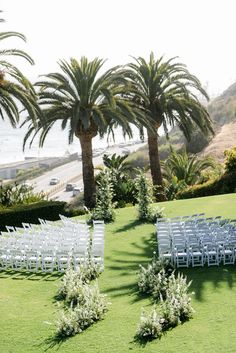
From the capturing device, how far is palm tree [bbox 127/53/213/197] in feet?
101

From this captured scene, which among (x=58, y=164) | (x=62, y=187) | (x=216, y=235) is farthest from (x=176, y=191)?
(x=58, y=164)

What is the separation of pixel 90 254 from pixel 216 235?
3916 millimetres

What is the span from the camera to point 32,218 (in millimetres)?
24484

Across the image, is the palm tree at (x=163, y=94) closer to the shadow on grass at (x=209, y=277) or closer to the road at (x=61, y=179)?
the shadow on grass at (x=209, y=277)

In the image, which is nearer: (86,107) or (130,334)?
(130,334)

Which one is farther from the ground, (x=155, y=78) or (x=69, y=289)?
(x=155, y=78)

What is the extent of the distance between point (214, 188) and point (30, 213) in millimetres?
11182

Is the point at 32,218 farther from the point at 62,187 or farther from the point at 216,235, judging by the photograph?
the point at 62,187

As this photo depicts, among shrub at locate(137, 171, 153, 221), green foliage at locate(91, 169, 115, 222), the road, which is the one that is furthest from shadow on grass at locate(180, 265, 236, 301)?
the road

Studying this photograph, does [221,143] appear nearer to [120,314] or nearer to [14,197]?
[14,197]

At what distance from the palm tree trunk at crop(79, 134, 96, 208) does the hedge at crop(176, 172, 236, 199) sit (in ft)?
17.6

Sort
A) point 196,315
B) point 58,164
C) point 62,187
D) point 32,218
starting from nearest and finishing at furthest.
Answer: point 196,315 → point 32,218 → point 62,187 → point 58,164

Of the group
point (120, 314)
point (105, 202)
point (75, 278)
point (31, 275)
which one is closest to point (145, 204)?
point (105, 202)

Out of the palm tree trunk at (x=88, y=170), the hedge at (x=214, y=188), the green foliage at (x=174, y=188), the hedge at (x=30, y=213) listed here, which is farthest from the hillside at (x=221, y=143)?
the hedge at (x=30, y=213)
